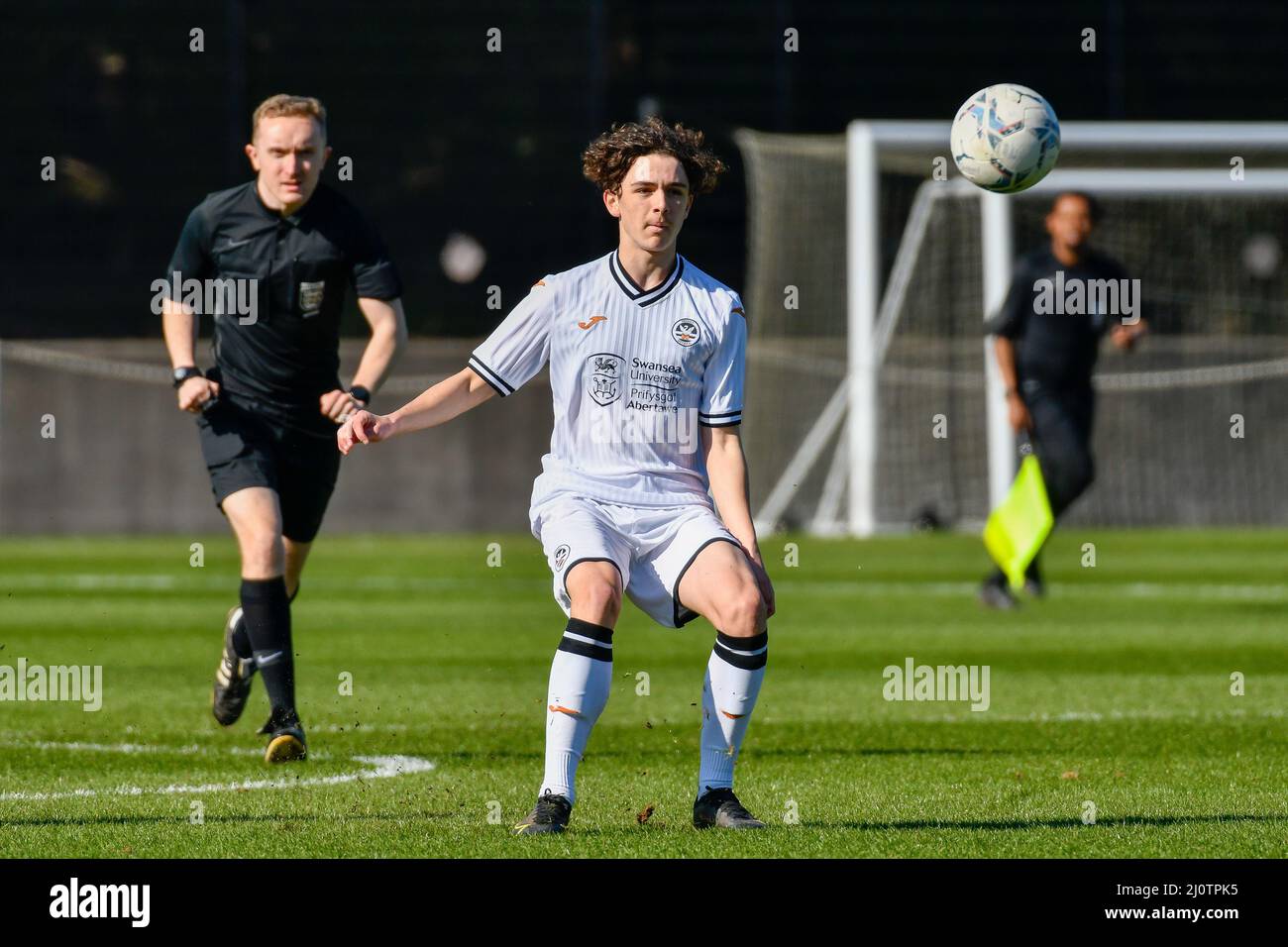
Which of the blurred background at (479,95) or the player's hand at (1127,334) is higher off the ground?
the blurred background at (479,95)

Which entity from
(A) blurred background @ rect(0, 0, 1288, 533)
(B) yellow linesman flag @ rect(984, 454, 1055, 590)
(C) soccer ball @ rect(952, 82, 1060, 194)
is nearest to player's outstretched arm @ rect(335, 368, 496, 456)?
(C) soccer ball @ rect(952, 82, 1060, 194)

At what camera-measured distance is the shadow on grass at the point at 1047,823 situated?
18.9ft

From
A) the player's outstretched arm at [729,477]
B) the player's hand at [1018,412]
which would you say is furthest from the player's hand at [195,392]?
the player's hand at [1018,412]

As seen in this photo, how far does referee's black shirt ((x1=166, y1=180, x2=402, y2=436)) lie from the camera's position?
7812 mm

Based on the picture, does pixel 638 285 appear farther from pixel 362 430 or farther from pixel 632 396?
pixel 362 430

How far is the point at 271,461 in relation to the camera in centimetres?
779

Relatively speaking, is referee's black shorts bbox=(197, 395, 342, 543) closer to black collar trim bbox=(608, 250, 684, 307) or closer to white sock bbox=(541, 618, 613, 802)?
black collar trim bbox=(608, 250, 684, 307)

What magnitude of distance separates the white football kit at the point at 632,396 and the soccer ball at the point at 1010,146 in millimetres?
1812

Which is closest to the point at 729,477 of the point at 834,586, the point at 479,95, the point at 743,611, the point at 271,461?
the point at 743,611

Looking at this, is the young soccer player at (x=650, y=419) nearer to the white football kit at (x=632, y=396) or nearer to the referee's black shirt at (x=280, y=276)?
the white football kit at (x=632, y=396)

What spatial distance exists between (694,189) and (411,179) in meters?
22.4

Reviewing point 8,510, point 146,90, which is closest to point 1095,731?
point 8,510

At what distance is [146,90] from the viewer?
92.1 feet

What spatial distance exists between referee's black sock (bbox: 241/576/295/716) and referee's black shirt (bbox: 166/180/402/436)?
0.67 meters
